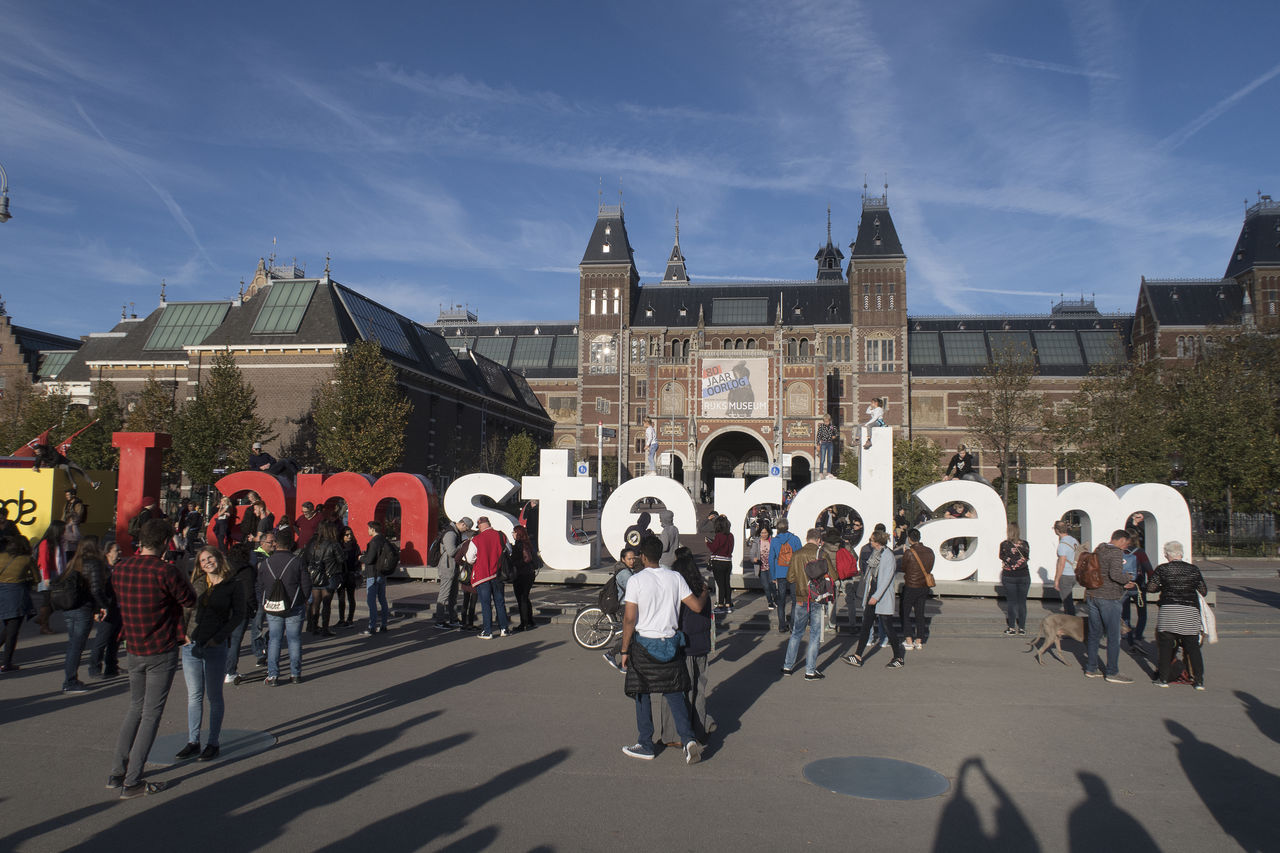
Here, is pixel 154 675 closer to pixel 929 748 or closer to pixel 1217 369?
pixel 929 748

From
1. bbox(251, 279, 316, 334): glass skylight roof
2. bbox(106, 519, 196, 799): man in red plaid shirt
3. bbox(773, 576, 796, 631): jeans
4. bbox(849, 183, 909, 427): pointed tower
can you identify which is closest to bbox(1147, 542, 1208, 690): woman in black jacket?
bbox(773, 576, 796, 631): jeans

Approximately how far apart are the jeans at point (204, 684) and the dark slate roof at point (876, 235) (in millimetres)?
59525

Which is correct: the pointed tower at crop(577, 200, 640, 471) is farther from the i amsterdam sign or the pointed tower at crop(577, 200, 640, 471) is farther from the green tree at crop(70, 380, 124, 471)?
the i amsterdam sign

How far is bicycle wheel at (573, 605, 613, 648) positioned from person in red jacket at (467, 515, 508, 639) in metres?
1.28

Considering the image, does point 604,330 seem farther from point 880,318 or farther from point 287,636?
point 287,636

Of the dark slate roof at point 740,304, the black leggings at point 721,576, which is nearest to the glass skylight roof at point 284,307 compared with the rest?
the dark slate roof at point 740,304

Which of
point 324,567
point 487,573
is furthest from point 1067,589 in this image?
point 324,567

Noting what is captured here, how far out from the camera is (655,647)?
19.3 feet

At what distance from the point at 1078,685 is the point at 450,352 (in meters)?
44.8

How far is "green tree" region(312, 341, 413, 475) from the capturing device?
31.7 metres

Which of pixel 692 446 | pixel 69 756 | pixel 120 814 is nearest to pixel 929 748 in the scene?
pixel 120 814

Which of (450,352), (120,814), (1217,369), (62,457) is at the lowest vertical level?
(120,814)

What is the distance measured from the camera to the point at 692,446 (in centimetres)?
5759

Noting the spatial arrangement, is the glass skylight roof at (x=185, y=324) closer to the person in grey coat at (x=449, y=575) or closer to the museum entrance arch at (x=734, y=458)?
the person in grey coat at (x=449, y=575)
